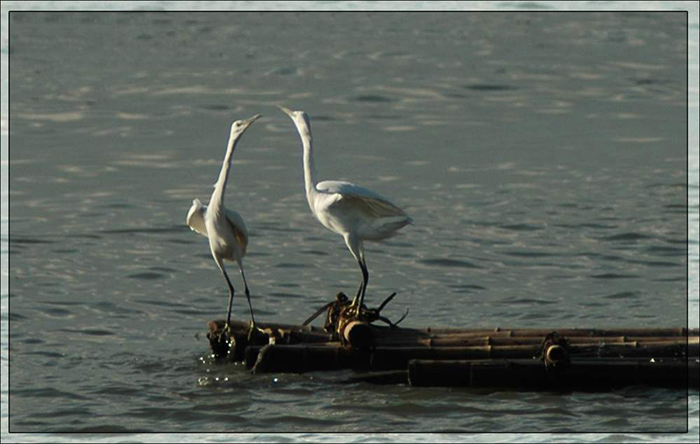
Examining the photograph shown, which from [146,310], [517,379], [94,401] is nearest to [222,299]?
[146,310]

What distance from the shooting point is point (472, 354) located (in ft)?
40.8

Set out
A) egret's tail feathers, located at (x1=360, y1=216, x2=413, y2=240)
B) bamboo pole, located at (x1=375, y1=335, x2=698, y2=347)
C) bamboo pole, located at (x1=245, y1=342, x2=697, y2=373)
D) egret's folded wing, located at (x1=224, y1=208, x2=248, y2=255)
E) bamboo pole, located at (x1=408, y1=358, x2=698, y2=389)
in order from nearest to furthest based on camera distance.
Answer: bamboo pole, located at (x1=408, y1=358, x2=698, y2=389)
bamboo pole, located at (x1=245, y1=342, x2=697, y2=373)
bamboo pole, located at (x1=375, y1=335, x2=698, y2=347)
egret's tail feathers, located at (x1=360, y1=216, x2=413, y2=240)
egret's folded wing, located at (x1=224, y1=208, x2=248, y2=255)

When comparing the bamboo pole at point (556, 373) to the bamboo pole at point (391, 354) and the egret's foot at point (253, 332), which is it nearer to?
the bamboo pole at point (391, 354)

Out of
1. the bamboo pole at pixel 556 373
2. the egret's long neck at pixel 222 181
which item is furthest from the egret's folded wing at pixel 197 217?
the bamboo pole at pixel 556 373

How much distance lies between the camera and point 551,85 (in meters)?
26.8

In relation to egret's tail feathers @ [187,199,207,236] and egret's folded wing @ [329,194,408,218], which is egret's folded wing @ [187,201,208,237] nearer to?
egret's tail feathers @ [187,199,207,236]

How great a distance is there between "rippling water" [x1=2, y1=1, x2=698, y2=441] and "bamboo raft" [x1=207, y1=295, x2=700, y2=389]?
5.3 inches

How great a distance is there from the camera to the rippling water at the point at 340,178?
12430 millimetres

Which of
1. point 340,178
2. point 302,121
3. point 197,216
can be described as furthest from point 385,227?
point 340,178

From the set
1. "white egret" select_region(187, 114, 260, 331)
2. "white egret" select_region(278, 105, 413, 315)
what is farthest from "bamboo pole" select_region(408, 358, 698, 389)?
"white egret" select_region(187, 114, 260, 331)

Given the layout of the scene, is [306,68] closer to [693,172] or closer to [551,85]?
[551,85]

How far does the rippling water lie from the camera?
12430 mm

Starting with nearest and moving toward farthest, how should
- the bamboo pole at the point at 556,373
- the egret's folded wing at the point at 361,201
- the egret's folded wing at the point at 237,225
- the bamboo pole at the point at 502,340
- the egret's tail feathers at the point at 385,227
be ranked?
the bamboo pole at the point at 556,373 → the bamboo pole at the point at 502,340 → the egret's folded wing at the point at 361,201 → the egret's tail feathers at the point at 385,227 → the egret's folded wing at the point at 237,225

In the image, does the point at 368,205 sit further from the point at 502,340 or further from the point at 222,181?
the point at 502,340
